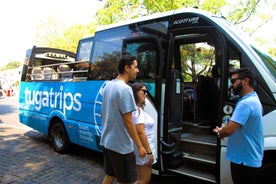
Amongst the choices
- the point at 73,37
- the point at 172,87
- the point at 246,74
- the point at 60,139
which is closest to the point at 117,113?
the point at 246,74

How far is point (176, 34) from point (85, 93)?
2447 mm

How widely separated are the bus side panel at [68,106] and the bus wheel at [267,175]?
3064 millimetres

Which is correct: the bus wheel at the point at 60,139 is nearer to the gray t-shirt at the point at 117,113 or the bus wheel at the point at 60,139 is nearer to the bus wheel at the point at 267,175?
the gray t-shirt at the point at 117,113

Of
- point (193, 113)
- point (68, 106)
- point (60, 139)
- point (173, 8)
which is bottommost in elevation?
point (60, 139)

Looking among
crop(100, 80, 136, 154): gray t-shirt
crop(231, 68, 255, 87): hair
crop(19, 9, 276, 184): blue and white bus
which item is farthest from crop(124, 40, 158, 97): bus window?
crop(231, 68, 255, 87): hair

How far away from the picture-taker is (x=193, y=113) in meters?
6.02

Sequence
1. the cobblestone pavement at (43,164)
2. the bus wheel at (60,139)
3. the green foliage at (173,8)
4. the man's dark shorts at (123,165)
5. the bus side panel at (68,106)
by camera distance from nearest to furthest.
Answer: the man's dark shorts at (123,165) → the cobblestone pavement at (43,164) → the bus side panel at (68,106) → the bus wheel at (60,139) → the green foliage at (173,8)

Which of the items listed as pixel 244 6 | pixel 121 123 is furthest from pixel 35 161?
pixel 244 6

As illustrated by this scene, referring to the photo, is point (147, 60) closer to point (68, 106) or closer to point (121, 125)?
point (121, 125)

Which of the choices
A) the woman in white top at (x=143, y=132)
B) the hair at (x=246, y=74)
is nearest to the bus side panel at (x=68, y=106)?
the woman in white top at (x=143, y=132)

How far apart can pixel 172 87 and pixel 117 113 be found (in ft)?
6.18

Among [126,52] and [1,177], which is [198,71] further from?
[1,177]

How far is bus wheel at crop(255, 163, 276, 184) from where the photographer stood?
3.41m

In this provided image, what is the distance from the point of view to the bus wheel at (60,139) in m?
6.76
